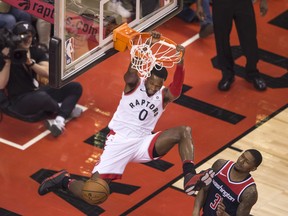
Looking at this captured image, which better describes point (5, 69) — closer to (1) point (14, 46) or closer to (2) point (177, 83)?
(1) point (14, 46)

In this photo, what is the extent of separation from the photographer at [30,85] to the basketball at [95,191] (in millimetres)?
1876

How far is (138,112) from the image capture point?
37.0 feet

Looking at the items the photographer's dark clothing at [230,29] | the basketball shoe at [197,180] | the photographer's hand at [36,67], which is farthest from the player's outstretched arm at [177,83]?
the photographer's dark clothing at [230,29]

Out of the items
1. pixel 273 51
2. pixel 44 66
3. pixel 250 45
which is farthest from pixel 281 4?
pixel 44 66

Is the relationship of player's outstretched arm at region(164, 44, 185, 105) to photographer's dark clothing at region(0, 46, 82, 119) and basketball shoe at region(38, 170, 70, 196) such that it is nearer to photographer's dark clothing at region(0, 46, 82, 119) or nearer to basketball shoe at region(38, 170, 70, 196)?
basketball shoe at region(38, 170, 70, 196)

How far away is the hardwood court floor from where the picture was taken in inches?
461

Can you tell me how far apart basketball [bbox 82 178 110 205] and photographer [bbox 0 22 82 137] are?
1876 mm

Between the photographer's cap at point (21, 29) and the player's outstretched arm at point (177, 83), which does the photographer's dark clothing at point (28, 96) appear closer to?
the photographer's cap at point (21, 29)

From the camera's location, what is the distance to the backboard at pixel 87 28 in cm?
1079

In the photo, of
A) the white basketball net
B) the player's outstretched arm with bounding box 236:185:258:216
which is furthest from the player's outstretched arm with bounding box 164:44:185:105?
the player's outstretched arm with bounding box 236:185:258:216

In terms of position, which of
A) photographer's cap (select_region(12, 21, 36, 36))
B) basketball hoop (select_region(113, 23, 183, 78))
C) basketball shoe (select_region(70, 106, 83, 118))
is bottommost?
basketball shoe (select_region(70, 106, 83, 118))

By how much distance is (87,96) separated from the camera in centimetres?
1363

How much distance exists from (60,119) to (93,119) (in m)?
0.52

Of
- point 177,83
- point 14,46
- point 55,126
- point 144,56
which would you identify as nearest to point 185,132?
point 177,83
